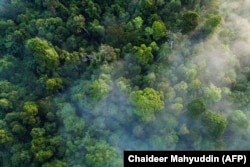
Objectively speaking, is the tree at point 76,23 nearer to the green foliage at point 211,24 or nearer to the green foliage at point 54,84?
the green foliage at point 54,84

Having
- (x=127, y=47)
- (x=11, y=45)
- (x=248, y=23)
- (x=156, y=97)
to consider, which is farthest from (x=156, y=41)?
(x=11, y=45)

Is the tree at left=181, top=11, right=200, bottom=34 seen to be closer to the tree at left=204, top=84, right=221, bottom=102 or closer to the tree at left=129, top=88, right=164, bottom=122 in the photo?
the tree at left=204, top=84, right=221, bottom=102

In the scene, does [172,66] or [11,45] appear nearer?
[172,66]

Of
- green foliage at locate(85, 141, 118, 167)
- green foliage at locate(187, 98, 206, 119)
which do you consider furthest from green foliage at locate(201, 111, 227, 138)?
green foliage at locate(85, 141, 118, 167)

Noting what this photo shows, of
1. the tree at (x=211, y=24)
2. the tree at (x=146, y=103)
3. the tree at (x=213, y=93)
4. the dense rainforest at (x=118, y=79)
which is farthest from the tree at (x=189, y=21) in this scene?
the tree at (x=146, y=103)

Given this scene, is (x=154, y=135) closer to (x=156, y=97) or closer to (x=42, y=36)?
(x=156, y=97)
